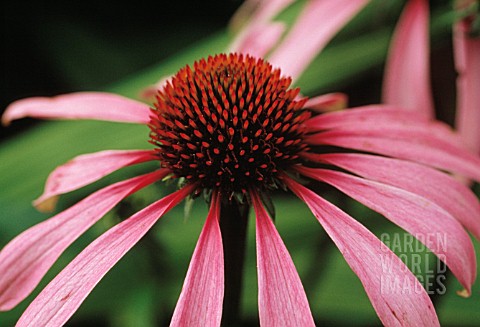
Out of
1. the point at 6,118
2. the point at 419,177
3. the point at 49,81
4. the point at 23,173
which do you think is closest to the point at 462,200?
the point at 419,177

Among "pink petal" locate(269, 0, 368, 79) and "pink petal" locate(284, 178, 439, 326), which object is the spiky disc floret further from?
"pink petal" locate(269, 0, 368, 79)

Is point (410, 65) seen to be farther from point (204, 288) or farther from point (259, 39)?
point (204, 288)

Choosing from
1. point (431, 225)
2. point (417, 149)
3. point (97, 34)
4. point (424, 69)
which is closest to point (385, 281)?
point (431, 225)

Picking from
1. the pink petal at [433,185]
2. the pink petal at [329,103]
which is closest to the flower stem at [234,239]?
the pink petal at [433,185]

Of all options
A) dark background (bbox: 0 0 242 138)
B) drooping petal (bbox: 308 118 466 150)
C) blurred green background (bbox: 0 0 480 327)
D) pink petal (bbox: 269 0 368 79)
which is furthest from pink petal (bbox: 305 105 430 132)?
dark background (bbox: 0 0 242 138)

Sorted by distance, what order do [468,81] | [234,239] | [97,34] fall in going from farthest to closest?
[97,34] → [468,81] → [234,239]

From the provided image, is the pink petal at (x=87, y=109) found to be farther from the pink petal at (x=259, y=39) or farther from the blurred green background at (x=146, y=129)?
the pink petal at (x=259, y=39)
